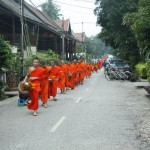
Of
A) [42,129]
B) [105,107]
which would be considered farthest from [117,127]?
[105,107]

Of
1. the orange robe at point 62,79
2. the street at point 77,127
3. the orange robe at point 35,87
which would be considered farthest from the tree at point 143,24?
the orange robe at point 35,87

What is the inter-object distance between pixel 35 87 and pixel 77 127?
2920 mm

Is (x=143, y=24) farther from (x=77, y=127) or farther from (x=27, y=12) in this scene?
(x=27, y=12)

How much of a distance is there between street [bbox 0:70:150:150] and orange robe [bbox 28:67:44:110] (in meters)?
0.33

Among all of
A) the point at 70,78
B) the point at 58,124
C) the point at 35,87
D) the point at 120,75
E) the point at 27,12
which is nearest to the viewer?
the point at 58,124

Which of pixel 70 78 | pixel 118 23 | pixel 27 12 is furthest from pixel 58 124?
pixel 27 12

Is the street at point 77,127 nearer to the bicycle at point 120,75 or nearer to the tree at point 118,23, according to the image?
the bicycle at point 120,75

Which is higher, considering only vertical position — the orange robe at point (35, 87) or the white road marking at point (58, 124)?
the orange robe at point (35, 87)

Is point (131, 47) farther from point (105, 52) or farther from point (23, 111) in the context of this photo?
point (105, 52)

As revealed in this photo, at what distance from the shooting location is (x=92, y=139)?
7883 mm

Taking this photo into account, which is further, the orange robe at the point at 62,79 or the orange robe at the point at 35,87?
the orange robe at the point at 62,79

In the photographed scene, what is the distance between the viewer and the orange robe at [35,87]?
1170 cm

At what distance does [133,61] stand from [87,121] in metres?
32.0

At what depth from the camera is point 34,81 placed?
12.0 meters
